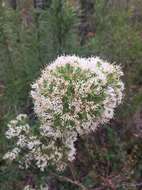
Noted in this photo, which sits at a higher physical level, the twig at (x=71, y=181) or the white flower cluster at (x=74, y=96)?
the white flower cluster at (x=74, y=96)

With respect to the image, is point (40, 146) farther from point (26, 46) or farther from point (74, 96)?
point (26, 46)

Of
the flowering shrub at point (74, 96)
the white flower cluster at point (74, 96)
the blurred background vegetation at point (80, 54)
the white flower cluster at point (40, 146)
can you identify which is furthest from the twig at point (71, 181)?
the white flower cluster at point (74, 96)

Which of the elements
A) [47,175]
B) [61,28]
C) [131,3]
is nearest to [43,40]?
[61,28]

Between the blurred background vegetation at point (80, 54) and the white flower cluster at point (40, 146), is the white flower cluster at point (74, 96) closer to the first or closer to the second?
the white flower cluster at point (40, 146)

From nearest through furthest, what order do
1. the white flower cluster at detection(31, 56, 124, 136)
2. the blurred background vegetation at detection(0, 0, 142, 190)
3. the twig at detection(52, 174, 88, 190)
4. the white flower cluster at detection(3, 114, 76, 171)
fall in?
the white flower cluster at detection(31, 56, 124, 136) < the white flower cluster at detection(3, 114, 76, 171) < the twig at detection(52, 174, 88, 190) < the blurred background vegetation at detection(0, 0, 142, 190)

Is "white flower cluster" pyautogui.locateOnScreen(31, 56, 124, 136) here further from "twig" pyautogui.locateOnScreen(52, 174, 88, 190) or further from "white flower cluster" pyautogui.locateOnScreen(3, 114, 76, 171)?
"twig" pyautogui.locateOnScreen(52, 174, 88, 190)

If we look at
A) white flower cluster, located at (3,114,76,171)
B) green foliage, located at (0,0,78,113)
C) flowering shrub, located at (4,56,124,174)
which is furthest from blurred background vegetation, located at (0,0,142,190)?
flowering shrub, located at (4,56,124,174)

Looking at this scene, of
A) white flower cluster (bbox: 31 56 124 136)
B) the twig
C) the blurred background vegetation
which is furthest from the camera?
the blurred background vegetation

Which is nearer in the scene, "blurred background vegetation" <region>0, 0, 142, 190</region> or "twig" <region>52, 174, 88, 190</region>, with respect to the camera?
"twig" <region>52, 174, 88, 190</region>

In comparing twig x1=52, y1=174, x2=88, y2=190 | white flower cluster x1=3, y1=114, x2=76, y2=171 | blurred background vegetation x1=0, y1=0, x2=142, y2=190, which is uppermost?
blurred background vegetation x1=0, y1=0, x2=142, y2=190

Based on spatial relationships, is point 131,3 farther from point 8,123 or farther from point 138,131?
point 8,123
